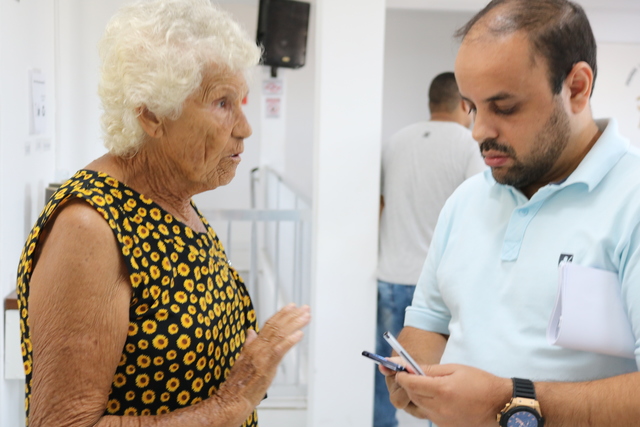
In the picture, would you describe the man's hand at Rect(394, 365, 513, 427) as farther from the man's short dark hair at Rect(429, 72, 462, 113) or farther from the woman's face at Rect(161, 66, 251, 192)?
the man's short dark hair at Rect(429, 72, 462, 113)

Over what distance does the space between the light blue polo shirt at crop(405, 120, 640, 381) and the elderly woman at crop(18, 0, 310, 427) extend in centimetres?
33

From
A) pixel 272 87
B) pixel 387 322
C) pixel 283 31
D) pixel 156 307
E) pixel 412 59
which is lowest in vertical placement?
pixel 387 322

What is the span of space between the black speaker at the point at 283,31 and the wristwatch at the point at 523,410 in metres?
3.31

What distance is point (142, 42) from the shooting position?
3.95 feet

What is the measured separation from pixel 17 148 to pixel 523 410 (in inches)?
75.7

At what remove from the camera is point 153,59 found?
1.20 metres

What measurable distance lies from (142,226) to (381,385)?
2352 millimetres

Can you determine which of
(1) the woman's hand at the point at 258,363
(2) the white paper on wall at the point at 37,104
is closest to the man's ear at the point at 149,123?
(1) the woman's hand at the point at 258,363

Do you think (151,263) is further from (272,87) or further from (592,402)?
(272,87)

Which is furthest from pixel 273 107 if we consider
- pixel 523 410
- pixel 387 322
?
pixel 523 410

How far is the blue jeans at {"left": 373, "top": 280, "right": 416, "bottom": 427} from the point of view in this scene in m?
3.13

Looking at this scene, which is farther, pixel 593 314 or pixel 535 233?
pixel 535 233

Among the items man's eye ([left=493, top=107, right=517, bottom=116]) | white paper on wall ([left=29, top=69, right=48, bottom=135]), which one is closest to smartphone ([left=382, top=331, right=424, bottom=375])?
man's eye ([left=493, top=107, right=517, bottom=116])

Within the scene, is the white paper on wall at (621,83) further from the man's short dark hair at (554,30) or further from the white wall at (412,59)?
the man's short dark hair at (554,30)
